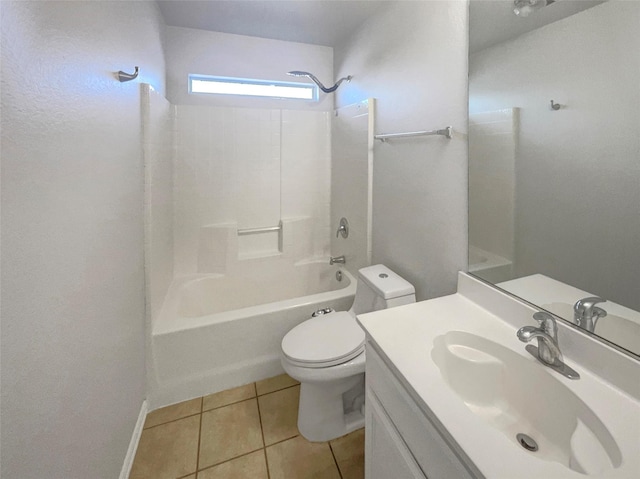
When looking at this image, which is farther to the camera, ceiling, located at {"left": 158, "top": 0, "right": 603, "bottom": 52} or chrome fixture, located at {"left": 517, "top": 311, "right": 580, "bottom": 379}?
ceiling, located at {"left": 158, "top": 0, "right": 603, "bottom": 52}

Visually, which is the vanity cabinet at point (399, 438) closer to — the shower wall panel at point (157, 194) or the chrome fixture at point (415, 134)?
the chrome fixture at point (415, 134)

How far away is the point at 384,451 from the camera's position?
0.85 meters

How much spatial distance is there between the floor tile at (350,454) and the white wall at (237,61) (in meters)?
2.48

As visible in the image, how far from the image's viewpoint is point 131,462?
127cm

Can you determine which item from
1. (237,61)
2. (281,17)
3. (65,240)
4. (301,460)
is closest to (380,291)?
(301,460)

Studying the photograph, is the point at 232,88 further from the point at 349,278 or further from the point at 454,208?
the point at 454,208

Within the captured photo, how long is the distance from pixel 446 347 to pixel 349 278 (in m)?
1.29

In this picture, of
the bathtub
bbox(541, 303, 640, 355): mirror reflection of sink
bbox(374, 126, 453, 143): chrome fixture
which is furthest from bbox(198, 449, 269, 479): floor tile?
bbox(374, 126, 453, 143): chrome fixture

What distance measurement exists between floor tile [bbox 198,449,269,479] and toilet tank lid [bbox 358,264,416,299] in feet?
3.19

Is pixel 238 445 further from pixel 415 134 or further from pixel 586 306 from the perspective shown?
pixel 415 134

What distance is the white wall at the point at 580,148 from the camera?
70 centimetres

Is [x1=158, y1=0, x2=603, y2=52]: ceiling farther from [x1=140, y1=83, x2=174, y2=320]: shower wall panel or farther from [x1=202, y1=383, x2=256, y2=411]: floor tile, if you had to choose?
[x1=202, y1=383, x2=256, y2=411]: floor tile

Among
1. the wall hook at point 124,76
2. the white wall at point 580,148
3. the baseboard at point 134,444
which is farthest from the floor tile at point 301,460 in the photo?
the wall hook at point 124,76

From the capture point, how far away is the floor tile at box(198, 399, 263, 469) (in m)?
1.33
